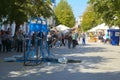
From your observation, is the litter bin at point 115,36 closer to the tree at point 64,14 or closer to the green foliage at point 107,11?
the green foliage at point 107,11

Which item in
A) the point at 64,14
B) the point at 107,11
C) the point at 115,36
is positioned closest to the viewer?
the point at 107,11

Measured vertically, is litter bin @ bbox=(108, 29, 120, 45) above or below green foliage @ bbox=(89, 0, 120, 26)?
below

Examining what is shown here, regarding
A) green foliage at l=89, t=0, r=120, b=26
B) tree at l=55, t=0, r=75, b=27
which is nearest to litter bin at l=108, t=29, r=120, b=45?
green foliage at l=89, t=0, r=120, b=26

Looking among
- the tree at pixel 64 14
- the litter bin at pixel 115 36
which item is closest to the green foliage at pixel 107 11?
the litter bin at pixel 115 36

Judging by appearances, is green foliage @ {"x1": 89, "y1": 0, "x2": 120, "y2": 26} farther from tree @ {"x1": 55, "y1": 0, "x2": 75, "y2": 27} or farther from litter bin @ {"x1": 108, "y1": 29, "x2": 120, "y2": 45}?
tree @ {"x1": 55, "y1": 0, "x2": 75, "y2": 27}

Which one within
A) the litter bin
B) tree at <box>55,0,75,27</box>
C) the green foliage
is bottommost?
the litter bin

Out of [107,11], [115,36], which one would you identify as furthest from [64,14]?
[107,11]

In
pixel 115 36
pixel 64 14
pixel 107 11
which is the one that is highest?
pixel 64 14

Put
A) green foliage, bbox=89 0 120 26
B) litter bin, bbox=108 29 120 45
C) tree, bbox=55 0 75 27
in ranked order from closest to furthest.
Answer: green foliage, bbox=89 0 120 26 < litter bin, bbox=108 29 120 45 < tree, bbox=55 0 75 27

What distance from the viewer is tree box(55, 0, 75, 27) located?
118206mm

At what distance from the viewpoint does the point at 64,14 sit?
118500mm

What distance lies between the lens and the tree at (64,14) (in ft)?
388

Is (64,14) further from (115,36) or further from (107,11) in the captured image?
(107,11)

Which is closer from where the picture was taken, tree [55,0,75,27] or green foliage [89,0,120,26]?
green foliage [89,0,120,26]
